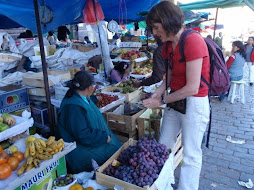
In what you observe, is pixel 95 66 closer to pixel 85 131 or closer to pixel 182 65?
pixel 85 131

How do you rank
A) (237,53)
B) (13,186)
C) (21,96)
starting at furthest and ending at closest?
(237,53) → (21,96) → (13,186)

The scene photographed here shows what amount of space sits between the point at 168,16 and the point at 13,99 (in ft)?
9.79

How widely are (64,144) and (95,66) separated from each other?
4033 millimetres

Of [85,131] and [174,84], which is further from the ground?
[174,84]

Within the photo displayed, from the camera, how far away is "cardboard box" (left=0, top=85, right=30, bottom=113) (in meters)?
3.44

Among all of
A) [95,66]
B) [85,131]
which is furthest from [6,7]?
[85,131]

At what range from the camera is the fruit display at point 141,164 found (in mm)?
2076

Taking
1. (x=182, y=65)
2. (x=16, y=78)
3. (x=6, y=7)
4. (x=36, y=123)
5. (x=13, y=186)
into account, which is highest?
(x=6, y=7)

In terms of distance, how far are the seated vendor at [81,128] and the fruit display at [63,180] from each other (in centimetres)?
40

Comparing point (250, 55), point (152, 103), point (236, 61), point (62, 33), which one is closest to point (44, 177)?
point (152, 103)

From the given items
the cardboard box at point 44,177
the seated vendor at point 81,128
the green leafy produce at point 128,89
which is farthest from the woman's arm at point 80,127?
the green leafy produce at point 128,89

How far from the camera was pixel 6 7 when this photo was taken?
5551 millimetres

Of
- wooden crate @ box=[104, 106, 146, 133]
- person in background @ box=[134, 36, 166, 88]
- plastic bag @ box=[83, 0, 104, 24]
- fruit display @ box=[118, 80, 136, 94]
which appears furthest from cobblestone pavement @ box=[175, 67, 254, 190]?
plastic bag @ box=[83, 0, 104, 24]

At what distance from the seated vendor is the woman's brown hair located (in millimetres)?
1191
